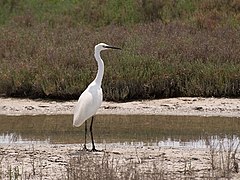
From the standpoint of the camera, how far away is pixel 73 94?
652 inches

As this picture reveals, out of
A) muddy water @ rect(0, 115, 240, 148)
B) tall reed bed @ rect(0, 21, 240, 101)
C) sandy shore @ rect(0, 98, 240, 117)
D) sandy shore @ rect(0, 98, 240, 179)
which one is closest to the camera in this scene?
sandy shore @ rect(0, 98, 240, 179)

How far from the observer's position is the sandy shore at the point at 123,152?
356 inches

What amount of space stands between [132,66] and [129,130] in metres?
3.80

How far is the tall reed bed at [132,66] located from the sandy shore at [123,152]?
1.01ft

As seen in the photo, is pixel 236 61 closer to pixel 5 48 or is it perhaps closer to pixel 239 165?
pixel 5 48

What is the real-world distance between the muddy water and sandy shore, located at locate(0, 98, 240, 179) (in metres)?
0.52

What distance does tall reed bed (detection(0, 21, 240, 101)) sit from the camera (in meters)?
16.4

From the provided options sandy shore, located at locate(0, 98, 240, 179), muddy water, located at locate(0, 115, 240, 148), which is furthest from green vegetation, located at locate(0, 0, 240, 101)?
muddy water, located at locate(0, 115, 240, 148)

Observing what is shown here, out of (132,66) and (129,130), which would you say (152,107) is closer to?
(132,66)

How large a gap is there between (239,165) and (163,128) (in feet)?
13.5

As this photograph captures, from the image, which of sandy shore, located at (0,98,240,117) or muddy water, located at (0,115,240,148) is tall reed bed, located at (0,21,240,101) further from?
muddy water, located at (0,115,240,148)

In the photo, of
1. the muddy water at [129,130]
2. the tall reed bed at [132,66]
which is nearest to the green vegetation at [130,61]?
the tall reed bed at [132,66]

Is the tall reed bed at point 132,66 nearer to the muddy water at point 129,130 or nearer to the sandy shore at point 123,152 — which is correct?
the sandy shore at point 123,152

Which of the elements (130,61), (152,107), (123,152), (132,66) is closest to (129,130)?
(152,107)
